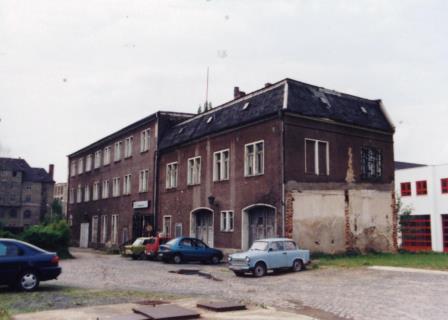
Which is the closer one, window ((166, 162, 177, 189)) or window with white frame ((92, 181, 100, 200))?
window ((166, 162, 177, 189))

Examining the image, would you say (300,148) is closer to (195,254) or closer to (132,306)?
(195,254)

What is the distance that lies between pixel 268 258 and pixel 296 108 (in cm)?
850

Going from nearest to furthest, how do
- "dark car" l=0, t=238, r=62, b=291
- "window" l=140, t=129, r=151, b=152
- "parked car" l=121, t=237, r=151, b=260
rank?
1. "dark car" l=0, t=238, r=62, b=291
2. "parked car" l=121, t=237, r=151, b=260
3. "window" l=140, t=129, r=151, b=152

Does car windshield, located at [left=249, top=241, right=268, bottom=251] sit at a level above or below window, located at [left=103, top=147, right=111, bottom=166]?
below

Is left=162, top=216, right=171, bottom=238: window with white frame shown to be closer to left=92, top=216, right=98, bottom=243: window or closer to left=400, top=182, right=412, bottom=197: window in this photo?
left=92, top=216, right=98, bottom=243: window

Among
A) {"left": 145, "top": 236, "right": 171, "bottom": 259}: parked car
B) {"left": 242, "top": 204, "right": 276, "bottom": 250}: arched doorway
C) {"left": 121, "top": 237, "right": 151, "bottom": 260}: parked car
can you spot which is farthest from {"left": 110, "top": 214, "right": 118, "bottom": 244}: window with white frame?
{"left": 242, "top": 204, "right": 276, "bottom": 250}: arched doorway

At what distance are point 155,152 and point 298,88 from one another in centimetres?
1416

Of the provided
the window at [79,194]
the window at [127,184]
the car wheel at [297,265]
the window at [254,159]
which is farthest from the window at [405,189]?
the window at [79,194]

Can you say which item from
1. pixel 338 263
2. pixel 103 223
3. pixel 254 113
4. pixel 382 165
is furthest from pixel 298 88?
pixel 103 223

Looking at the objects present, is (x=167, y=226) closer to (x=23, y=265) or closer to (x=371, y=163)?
(x=371, y=163)

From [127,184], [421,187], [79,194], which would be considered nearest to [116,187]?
[127,184]

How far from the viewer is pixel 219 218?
27656 mm

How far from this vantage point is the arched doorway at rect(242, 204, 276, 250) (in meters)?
24.1

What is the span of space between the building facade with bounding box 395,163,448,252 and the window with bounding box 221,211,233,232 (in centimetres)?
1989
